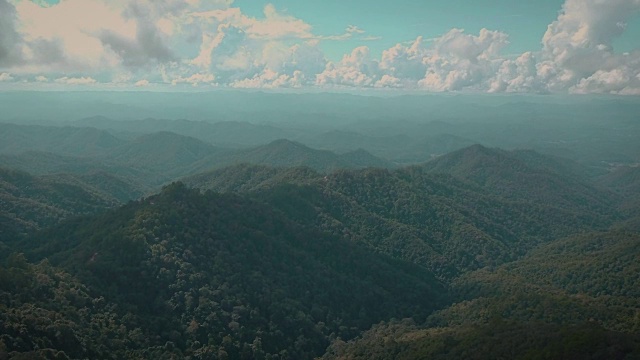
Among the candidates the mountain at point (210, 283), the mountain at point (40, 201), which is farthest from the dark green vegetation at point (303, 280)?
the mountain at point (40, 201)

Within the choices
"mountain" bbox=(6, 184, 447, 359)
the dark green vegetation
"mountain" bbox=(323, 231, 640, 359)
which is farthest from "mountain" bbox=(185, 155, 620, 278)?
"mountain" bbox=(6, 184, 447, 359)

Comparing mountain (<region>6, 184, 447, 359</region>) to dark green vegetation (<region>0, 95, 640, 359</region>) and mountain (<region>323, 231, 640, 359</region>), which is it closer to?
dark green vegetation (<region>0, 95, 640, 359</region>)

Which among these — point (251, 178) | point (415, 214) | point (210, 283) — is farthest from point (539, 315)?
point (251, 178)

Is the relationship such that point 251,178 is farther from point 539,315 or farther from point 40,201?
point 539,315

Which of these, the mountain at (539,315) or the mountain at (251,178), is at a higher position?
the mountain at (251,178)

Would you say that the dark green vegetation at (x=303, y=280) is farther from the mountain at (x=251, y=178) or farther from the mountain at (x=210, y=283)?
the mountain at (x=251, y=178)

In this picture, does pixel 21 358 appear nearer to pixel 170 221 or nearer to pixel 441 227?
pixel 170 221

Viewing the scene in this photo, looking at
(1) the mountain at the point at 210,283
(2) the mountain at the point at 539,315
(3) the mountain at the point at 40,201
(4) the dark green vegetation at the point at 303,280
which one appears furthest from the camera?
(3) the mountain at the point at 40,201

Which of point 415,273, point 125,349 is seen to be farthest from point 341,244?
point 125,349
